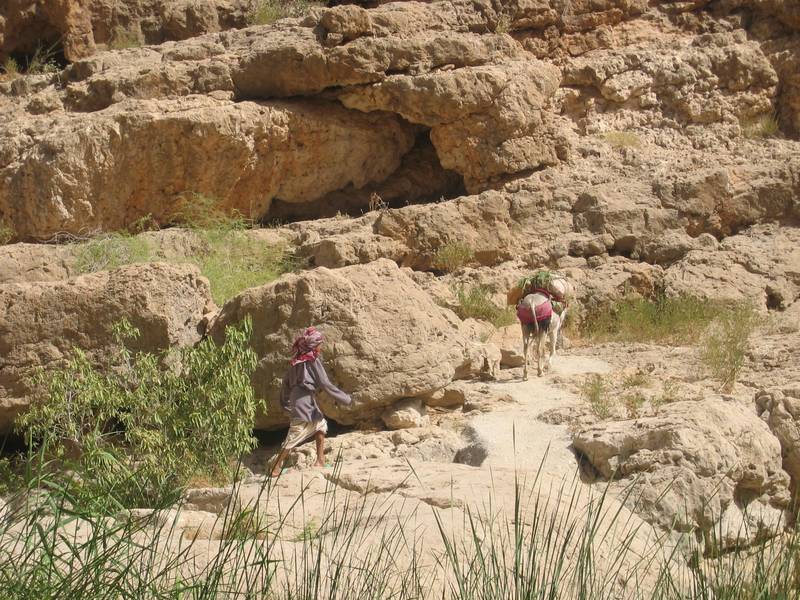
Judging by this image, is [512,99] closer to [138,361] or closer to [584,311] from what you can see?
[584,311]

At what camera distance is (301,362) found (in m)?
8.23

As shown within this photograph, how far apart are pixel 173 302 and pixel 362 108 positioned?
6.26 meters

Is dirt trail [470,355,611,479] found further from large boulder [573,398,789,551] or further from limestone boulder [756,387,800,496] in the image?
limestone boulder [756,387,800,496]

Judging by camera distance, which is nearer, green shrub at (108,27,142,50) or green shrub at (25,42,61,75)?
green shrub at (25,42,61,75)

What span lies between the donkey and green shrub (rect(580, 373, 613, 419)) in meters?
0.76

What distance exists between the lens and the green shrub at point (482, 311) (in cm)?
1255

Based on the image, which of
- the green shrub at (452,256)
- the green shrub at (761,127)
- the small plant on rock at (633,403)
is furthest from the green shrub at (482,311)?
the green shrub at (761,127)

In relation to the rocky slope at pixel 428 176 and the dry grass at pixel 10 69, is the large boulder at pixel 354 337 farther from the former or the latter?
the dry grass at pixel 10 69

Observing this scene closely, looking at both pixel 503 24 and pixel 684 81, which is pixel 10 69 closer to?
pixel 503 24

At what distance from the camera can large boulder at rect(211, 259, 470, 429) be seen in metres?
9.20

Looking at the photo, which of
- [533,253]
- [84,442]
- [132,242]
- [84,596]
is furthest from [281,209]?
[84,596]

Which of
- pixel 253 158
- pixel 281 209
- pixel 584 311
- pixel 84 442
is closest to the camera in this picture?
pixel 84 442

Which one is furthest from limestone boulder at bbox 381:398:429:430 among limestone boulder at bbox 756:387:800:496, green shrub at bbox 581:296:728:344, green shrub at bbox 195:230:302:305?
green shrub at bbox 195:230:302:305

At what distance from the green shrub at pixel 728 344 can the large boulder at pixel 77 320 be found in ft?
16.9
